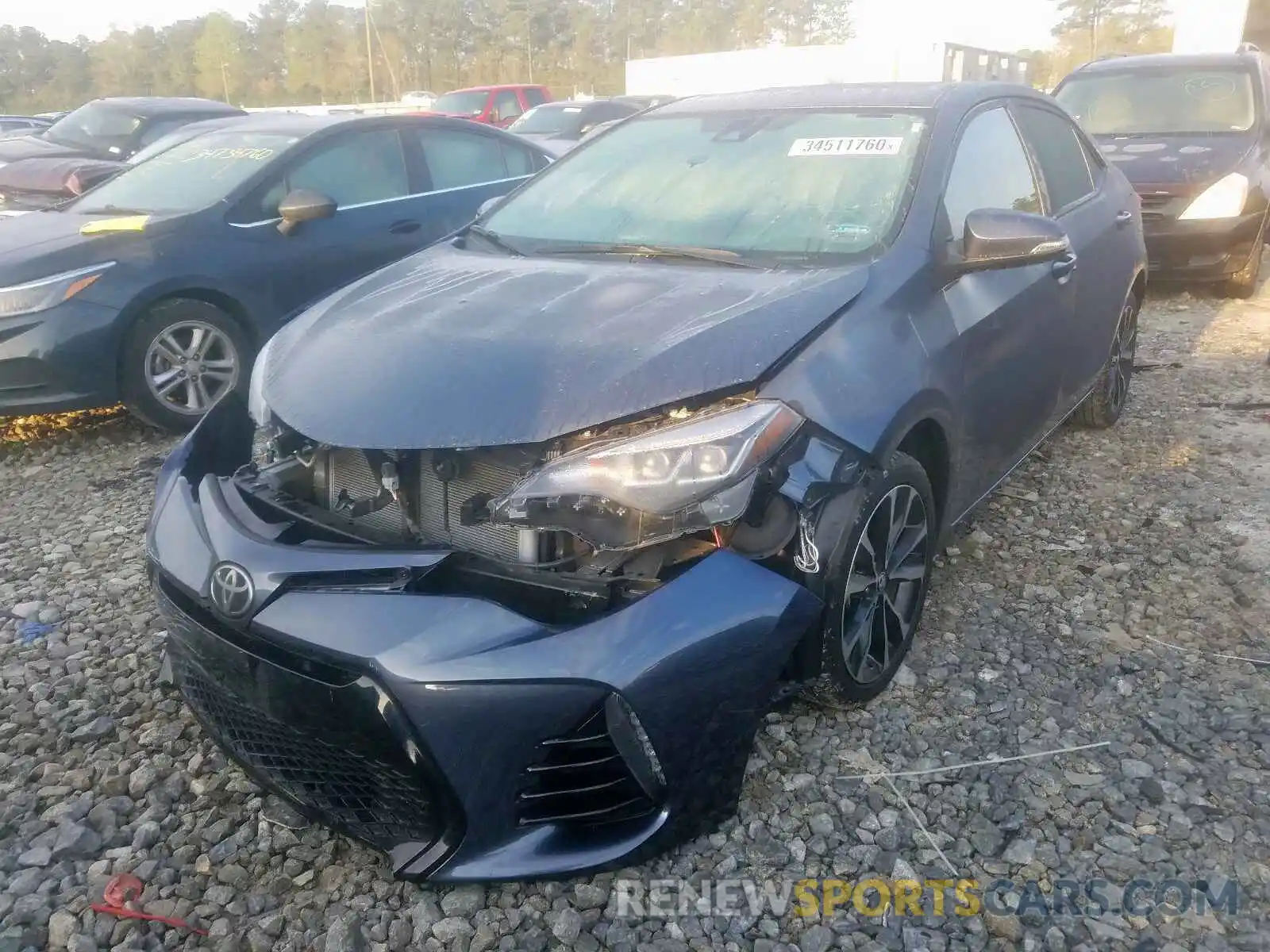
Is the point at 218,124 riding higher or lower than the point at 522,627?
higher

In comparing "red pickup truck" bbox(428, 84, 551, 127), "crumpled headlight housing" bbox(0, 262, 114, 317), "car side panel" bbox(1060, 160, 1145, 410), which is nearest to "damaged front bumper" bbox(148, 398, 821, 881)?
"car side panel" bbox(1060, 160, 1145, 410)

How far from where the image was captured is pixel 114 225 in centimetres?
474

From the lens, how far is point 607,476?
1.91 m

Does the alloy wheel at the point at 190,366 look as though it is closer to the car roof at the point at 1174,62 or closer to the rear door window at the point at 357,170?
the rear door window at the point at 357,170

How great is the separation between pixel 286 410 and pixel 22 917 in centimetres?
117

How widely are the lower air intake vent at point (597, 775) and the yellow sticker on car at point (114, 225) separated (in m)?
4.04

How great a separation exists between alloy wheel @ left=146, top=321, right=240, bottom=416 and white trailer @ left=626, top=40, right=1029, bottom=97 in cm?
1406

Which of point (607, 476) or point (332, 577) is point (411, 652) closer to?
point (332, 577)

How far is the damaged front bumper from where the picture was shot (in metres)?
1.74

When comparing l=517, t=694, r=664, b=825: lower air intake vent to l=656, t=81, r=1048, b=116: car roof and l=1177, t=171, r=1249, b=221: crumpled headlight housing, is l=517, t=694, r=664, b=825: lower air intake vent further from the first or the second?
l=1177, t=171, r=1249, b=221: crumpled headlight housing

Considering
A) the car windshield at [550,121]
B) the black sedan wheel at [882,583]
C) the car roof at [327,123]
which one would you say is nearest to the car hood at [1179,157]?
the car roof at [327,123]

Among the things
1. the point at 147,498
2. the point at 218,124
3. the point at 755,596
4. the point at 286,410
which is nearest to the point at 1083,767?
the point at 755,596

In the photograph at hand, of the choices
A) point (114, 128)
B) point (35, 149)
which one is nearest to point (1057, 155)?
point (114, 128)

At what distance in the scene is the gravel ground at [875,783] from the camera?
1.97 metres
